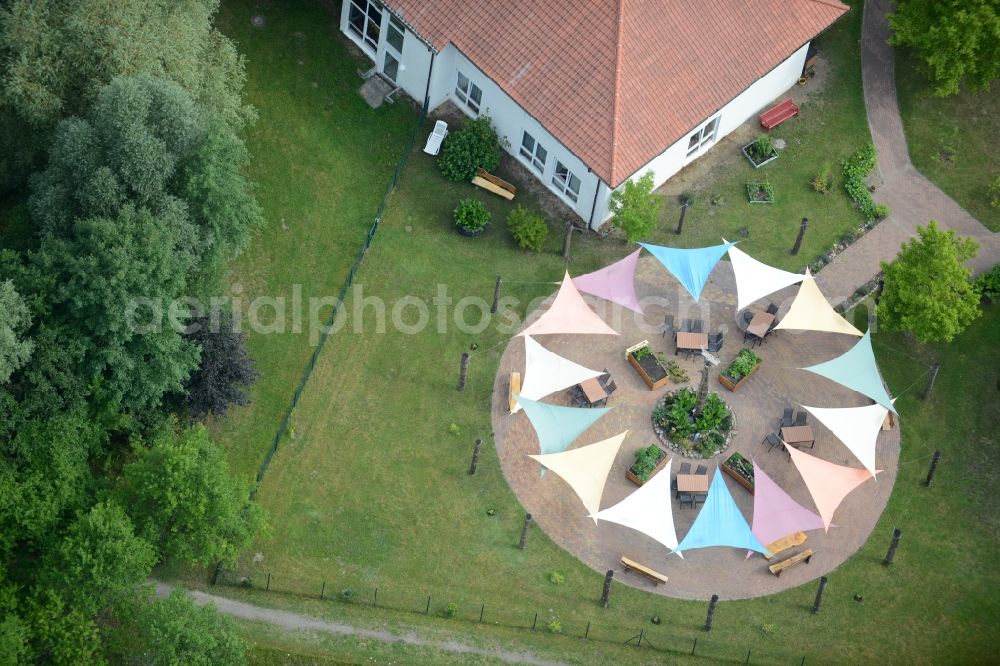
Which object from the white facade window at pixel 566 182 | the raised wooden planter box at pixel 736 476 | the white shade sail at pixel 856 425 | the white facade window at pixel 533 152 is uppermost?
the white facade window at pixel 533 152

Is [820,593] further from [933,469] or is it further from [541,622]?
[541,622]

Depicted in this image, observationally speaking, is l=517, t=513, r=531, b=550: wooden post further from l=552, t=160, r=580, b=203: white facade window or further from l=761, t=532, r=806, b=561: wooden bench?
l=552, t=160, r=580, b=203: white facade window

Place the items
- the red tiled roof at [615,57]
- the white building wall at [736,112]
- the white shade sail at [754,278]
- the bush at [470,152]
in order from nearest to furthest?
the white shade sail at [754,278]
the red tiled roof at [615,57]
the white building wall at [736,112]
the bush at [470,152]

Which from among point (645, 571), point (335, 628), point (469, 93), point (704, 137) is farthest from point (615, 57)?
point (335, 628)

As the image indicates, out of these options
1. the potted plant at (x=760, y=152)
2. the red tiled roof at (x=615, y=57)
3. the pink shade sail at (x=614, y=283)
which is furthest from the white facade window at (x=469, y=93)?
the potted plant at (x=760, y=152)

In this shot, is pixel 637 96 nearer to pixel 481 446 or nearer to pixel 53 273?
pixel 481 446

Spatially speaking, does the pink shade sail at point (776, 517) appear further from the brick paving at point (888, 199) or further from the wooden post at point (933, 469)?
the brick paving at point (888, 199)

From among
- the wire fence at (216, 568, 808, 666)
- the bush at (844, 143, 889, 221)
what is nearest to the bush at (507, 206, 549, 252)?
the bush at (844, 143, 889, 221)
